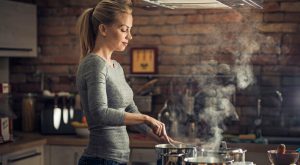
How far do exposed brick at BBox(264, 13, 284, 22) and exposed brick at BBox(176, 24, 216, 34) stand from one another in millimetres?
432

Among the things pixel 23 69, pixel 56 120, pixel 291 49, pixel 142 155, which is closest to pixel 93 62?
pixel 142 155

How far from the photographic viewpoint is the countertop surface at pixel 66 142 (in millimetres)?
4088

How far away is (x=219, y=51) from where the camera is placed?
4711 mm

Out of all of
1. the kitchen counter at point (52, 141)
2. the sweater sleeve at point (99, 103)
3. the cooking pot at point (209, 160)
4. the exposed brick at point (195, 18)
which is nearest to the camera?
the cooking pot at point (209, 160)

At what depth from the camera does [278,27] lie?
180 inches

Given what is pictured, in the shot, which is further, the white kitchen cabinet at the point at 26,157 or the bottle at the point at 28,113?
the bottle at the point at 28,113

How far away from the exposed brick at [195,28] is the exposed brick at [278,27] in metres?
0.41

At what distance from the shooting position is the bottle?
491cm

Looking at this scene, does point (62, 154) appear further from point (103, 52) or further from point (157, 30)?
point (103, 52)

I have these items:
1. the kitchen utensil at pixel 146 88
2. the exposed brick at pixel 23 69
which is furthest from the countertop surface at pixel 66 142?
the exposed brick at pixel 23 69

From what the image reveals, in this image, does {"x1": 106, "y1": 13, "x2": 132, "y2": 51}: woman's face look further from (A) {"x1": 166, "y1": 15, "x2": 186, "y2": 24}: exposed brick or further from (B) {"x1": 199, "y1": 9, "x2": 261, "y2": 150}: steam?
(A) {"x1": 166, "y1": 15, "x2": 186, "y2": 24}: exposed brick

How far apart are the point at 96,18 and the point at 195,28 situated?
214 centimetres

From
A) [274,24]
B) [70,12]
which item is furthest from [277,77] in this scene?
[70,12]

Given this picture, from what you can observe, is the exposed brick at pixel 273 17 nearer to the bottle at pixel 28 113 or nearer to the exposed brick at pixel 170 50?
the exposed brick at pixel 170 50
